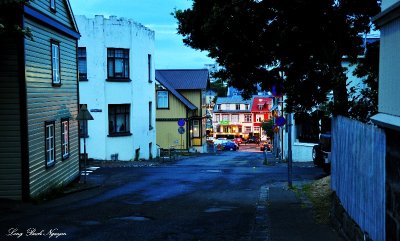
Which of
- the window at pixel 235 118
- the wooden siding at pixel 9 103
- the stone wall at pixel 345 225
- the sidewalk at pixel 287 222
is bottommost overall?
the window at pixel 235 118

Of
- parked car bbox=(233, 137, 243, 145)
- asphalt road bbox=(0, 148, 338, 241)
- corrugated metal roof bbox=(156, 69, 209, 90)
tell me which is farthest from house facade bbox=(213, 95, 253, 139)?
asphalt road bbox=(0, 148, 338, 241)

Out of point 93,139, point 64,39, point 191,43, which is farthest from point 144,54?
point 191,43

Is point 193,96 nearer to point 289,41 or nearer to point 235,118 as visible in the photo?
point 289,41

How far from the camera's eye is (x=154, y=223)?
33.6ft

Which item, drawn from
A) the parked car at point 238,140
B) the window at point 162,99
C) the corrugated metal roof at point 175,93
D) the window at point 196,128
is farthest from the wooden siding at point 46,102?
the parked car at point 238,140

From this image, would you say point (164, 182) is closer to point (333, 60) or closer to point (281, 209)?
point (281, 209)

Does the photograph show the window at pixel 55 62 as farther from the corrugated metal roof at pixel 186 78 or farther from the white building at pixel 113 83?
the corrugated metal roof at pixel 186 78

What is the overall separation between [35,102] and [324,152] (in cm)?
1054

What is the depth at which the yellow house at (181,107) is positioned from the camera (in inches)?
1900

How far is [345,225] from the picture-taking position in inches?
314

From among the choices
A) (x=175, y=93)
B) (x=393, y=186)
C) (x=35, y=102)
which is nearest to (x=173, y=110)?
(x=175, y=93)

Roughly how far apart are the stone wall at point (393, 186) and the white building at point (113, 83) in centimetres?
2651

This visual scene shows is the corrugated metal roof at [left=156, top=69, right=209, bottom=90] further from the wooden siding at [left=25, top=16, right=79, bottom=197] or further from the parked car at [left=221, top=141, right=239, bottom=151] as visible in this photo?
the wooden siding at [left=25, top=16, right=79, bottom=197]

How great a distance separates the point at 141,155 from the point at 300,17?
80.8ft
